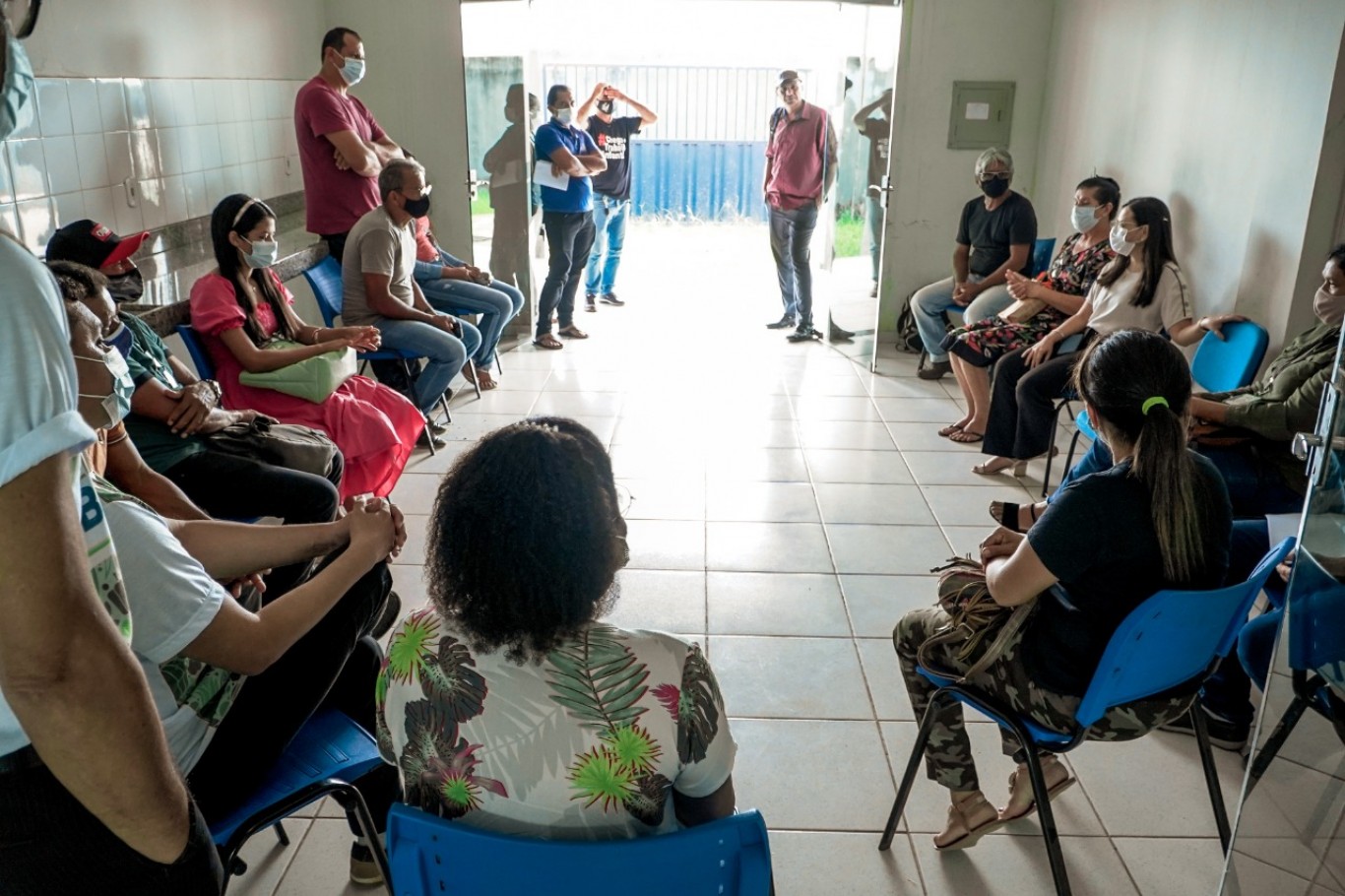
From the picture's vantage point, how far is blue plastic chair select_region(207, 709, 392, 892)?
4.92 ft

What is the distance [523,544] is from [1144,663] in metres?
1.13

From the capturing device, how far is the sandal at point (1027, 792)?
2209mm

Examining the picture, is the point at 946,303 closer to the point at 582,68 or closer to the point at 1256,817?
the point at 1256,817

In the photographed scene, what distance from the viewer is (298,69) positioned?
5715 millimetres

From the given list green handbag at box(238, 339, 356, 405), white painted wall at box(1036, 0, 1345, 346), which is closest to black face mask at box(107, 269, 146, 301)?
green handbag at box(238, 339, 356, 405)

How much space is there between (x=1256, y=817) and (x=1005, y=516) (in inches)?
30.6

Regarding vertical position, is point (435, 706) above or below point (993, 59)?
below

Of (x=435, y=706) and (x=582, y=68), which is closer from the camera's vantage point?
(x=435, y=706)

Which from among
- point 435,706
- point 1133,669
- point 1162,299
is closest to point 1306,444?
point 1133,669

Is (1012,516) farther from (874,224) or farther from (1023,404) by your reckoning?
(874,224)

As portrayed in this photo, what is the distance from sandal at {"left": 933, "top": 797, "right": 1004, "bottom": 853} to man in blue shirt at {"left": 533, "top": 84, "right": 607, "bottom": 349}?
176 inches

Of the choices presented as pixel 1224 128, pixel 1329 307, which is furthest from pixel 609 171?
pixel 1329 307

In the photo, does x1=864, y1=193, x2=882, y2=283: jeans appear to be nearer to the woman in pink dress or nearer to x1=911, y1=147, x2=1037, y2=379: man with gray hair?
x1=911, y1=147, x2=1037, y2=379: man with gray hair

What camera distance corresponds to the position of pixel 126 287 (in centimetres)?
314
